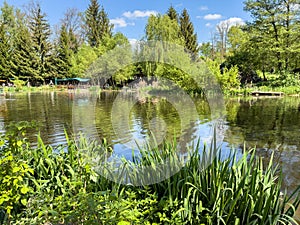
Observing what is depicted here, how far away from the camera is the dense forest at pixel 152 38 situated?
79.2 feet

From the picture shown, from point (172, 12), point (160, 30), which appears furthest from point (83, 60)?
point (172, 12)

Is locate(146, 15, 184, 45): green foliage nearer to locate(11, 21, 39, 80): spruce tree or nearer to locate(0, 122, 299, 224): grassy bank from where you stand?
locate(11, 21, 39, 80): spruce tree

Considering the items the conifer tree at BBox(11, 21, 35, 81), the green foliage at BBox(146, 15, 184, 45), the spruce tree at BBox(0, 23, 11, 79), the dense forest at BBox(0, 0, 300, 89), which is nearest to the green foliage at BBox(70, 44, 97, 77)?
the dense forest at BBox(0, 0, 300, 89)

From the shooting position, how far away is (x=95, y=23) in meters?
39.6

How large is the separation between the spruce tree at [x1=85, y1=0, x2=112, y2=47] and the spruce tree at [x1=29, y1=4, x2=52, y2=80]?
638cm

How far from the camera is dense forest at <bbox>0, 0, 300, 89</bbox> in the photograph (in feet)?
79.2

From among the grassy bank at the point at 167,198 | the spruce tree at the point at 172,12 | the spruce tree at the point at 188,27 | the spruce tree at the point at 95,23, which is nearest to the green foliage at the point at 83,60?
the spruce tree at the point at 95,23

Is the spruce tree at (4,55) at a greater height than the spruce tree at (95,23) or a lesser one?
→ lesser

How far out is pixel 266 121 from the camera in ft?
33.0

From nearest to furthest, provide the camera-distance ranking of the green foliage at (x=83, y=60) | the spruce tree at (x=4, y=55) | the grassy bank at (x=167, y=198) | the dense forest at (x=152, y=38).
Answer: the grassy bank at (x=167, y=198) → the dense forest at (x=152, y=38) → the green foliage at (x=83, y=60) → the spruce tree at (x=4, y=55)

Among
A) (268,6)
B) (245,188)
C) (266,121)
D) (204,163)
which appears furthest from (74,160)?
(268,6)

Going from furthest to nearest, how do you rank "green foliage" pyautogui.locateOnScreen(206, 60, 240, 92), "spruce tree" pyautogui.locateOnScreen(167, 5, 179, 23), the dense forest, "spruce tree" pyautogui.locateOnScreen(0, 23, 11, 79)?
"spruce tree" pyautogui.locateOnScreen(167, 5, 179, 23) → "spruce tree" pyautogui.locateOnScreen(0, 23, 11, 79) → the dense forest → "green foliage" pyautogui.locateOnScreen(206, 60, 240, 92)

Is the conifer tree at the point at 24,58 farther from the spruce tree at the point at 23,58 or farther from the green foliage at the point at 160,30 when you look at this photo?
the green foliage at the point at 160,30

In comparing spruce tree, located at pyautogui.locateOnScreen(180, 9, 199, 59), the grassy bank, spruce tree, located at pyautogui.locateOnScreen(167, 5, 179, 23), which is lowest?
the grassy bank
